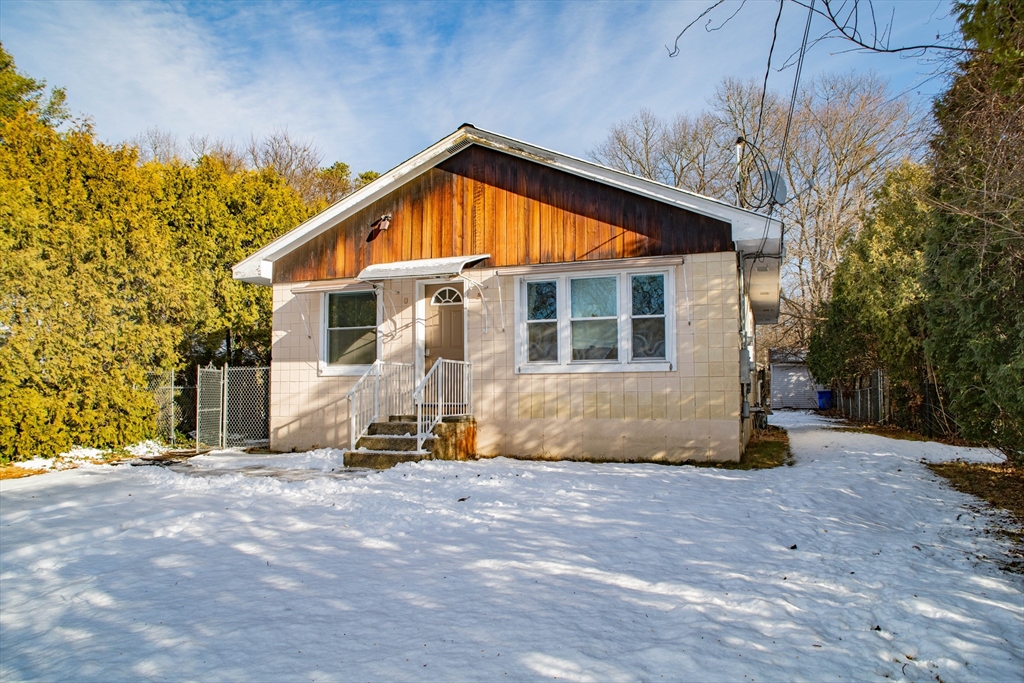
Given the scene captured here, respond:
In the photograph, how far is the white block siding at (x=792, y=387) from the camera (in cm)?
3378

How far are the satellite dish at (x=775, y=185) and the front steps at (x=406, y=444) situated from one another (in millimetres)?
5713

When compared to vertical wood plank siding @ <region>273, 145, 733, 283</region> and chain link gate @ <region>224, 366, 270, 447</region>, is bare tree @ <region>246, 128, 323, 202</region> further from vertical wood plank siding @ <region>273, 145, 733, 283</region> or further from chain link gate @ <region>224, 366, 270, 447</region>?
vertical wood plank siding @ <region>273, 145, 733, 283</region>

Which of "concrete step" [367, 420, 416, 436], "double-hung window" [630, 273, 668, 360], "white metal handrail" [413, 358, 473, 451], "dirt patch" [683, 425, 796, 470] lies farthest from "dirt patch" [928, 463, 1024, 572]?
"concrete step" [367, 420, 416, 436]

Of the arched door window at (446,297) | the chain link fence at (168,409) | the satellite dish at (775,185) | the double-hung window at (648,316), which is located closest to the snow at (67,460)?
the chain link fence at (168,409)

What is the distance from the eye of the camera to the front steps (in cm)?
919

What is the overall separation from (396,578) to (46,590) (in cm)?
262

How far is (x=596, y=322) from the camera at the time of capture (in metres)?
10.2

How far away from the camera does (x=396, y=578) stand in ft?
15.3

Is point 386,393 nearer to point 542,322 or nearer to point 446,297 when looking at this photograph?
point 446,297

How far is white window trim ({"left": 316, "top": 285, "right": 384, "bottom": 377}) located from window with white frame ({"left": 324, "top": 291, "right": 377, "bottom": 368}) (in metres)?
0.03

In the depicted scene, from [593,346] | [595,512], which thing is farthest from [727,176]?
[595,512]

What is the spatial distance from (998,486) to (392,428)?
8170mm

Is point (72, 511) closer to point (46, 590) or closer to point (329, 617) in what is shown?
point (46, 590)

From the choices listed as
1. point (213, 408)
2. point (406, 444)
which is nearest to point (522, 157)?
point (406, 444)
